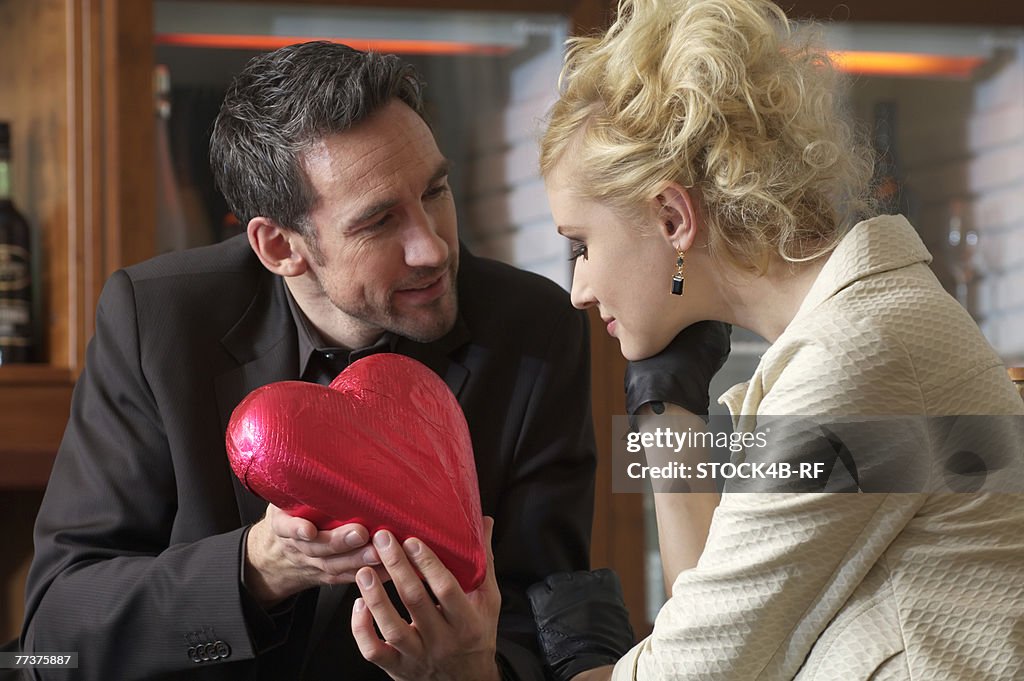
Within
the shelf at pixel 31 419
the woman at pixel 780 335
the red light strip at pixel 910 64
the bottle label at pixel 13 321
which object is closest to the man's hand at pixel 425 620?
the woman at pixel 780 335

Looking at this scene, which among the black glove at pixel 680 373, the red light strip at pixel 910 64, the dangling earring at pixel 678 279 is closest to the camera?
the dangling earring at pixel 678 279

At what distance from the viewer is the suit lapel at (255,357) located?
4.39 ft

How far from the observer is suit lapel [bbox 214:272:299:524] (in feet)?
4.39

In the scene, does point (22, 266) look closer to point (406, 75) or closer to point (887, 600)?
point (406, 75)

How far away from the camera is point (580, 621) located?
1.19 meters

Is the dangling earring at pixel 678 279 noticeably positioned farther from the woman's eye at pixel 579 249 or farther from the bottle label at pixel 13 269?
the bottle label at pixel 13 269

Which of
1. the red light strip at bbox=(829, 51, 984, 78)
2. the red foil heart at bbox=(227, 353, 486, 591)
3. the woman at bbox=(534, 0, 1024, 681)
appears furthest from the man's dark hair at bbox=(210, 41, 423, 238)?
the red light strip at bbox=(829, 51, 984, 78)

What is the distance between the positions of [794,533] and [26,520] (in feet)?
5.32

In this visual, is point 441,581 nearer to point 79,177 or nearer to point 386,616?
point 386,616

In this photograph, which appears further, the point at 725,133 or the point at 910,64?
the point at 910,64

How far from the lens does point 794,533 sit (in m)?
0.90

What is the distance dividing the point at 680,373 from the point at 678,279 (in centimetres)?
16

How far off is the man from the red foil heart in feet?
0.85

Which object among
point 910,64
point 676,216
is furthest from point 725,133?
point 910,64
